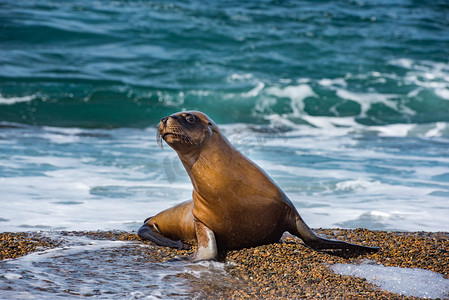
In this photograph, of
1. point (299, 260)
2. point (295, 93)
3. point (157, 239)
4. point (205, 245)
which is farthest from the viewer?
point (295, 93)

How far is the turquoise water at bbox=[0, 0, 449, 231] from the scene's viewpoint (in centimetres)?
661

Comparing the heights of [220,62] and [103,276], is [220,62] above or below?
below

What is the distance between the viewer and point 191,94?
16109mm

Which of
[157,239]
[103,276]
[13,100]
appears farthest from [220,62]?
[103,276]

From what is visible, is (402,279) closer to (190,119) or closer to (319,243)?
(319,243)

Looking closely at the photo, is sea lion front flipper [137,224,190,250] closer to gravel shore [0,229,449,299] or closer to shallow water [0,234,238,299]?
gravel shore [0,229,449,299]

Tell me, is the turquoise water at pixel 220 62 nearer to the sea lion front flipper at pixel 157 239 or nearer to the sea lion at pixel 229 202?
the sea lion front flipper at pixel 157 239

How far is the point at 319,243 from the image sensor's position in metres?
4.21

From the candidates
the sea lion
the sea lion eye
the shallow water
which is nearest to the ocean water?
the shallow water

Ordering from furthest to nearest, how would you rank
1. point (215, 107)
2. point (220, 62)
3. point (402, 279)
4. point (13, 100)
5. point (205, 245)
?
1. point (220, 62)
2. point (215, 107)
3. point (13, 100)
4. point (205, 245)
5. point (402, 279)

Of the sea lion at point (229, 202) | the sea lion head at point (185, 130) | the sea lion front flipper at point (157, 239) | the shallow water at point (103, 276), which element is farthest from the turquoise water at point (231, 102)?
the sea lion head at point (185, 130)

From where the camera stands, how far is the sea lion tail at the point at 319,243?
4203 mm

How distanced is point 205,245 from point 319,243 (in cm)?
77

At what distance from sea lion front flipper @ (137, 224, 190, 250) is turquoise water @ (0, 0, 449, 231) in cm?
56
